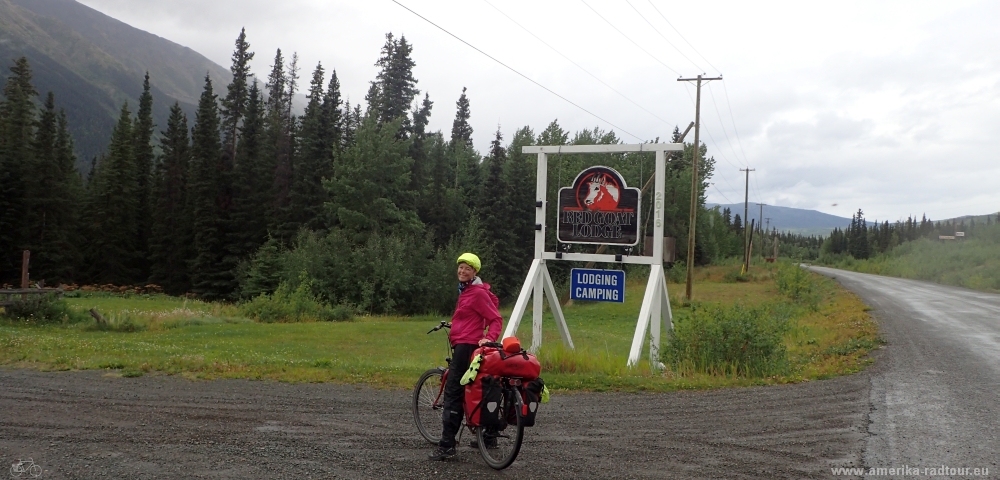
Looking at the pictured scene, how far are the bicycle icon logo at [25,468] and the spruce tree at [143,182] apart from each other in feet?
220

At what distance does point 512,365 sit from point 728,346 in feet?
20.7

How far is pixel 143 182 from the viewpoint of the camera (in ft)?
231

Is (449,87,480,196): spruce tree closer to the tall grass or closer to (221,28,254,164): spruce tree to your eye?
(221,28,254,164): spruce tree

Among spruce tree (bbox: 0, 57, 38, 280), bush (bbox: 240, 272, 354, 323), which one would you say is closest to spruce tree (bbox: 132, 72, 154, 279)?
spruce tree (bbox: 0, 57, 38, 280)

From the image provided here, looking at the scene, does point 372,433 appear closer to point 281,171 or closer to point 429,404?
point 429,404

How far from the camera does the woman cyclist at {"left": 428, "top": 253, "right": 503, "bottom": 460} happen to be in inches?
240

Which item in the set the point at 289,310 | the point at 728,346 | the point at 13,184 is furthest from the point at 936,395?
the point at 13,184

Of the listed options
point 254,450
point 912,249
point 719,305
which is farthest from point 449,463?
point 912,249

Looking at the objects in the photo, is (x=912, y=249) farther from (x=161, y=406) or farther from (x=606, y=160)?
(x=161, y=406)

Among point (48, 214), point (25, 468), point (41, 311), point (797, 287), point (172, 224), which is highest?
point (48, 214)

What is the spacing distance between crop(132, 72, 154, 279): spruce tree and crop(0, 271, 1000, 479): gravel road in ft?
208

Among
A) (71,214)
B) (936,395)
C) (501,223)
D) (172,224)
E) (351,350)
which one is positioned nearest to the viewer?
(936,395)

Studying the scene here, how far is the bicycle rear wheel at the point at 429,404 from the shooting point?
6.59 meters

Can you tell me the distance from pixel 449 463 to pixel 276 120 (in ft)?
222
